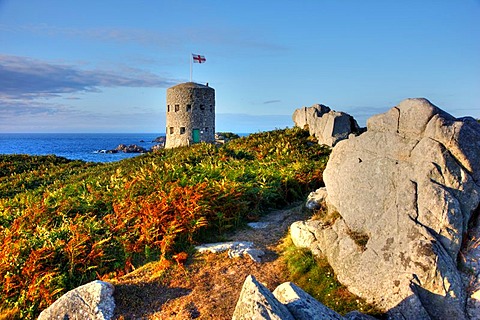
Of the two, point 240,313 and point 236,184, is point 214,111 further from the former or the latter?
point 240,313

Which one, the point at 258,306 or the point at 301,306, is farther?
the point at 301,306

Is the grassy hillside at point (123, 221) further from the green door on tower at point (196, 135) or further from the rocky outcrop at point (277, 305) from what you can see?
the green door on tower at point (196, 135)

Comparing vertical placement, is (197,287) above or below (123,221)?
below

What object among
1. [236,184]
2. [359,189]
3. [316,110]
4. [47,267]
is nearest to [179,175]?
[236,184]

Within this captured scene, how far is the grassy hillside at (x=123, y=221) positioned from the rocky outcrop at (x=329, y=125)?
12.3 feet

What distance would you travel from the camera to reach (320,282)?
782cm

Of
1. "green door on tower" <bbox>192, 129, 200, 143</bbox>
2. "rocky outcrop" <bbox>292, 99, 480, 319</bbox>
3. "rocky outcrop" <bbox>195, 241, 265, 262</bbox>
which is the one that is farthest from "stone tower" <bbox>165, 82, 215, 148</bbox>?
"rocky outcrop" <bbox>292, 99, 480, 319</bbox>

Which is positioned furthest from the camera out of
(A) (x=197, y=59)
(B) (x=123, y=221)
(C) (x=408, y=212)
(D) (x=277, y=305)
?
(A) (x=197, y=59)

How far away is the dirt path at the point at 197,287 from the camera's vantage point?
702 centimetres

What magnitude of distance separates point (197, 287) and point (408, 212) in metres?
4.24

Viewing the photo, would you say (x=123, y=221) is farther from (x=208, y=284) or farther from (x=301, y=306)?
(x=301, y=306)

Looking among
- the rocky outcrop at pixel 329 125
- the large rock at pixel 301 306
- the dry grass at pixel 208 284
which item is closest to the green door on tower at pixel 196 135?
the rocky outcrop at pixel 329 125

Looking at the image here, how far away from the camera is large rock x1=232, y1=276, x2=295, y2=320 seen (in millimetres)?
5047

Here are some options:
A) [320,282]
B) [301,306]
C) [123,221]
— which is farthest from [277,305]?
[123,221]
